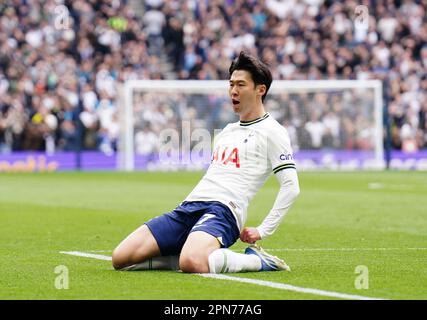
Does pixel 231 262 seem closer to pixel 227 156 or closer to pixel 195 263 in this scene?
pixel 195 263

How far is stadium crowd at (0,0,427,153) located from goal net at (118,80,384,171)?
72 millimetres

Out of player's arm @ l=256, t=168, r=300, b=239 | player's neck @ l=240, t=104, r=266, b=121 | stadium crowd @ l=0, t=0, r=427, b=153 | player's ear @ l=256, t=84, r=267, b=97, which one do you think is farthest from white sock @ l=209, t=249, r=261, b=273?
stadium crowd @ l=0, t=0, r=427, b=153

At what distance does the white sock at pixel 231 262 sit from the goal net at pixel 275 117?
83.5 ft

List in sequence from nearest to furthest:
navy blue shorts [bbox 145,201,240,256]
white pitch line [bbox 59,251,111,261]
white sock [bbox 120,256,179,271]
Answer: navy blue shorts [bbox 145,201,240,256] < white sock [bbox 120,256,179,271] < white pitch line [bbox 59,251,111,261]

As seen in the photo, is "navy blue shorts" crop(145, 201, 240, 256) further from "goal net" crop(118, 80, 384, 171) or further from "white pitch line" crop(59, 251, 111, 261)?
"goal net" crop(118, 80, 384, 171)

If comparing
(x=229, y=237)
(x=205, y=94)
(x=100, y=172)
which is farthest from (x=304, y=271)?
(x=205, y=94)

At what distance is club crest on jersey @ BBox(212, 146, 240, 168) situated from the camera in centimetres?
1026

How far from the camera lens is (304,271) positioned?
394 inches

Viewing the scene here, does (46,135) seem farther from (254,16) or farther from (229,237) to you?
(229,237)

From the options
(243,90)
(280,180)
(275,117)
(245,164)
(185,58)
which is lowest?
(280,180)

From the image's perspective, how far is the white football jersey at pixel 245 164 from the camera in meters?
10.1

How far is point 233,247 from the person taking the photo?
12891mm

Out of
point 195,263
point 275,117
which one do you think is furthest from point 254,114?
point 275,117

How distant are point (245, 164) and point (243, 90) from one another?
0.68 m
